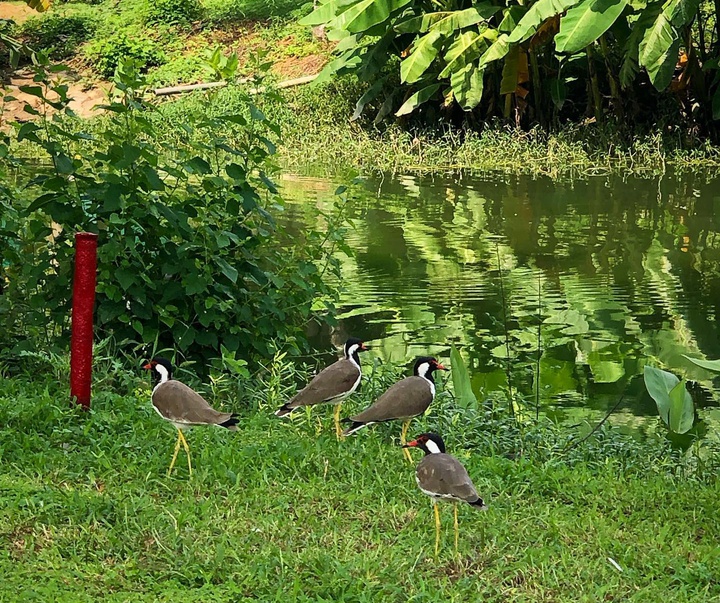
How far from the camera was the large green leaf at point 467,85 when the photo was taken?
1453 cm

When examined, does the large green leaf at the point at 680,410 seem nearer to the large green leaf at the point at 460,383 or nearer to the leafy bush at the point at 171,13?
the large green leaf at the point at 460,383

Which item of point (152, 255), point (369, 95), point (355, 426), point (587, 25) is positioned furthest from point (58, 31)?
point (355, 426)

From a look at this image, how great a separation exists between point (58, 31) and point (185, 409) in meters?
22.0

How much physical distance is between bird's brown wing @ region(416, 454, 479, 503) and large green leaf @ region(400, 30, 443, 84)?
37.4 feet

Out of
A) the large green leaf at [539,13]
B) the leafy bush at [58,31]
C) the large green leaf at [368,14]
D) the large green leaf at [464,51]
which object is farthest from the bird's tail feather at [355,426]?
the leafy bush at [58,31]

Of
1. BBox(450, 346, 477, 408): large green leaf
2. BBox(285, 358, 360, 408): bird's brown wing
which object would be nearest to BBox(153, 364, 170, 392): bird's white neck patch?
BBox(285, 358, 360, 408): bird's brown wing

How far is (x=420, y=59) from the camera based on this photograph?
14.6m

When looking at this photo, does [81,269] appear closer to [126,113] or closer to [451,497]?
[126,113]

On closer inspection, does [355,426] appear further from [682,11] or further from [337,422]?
[682,11]

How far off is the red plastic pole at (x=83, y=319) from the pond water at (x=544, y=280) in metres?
1.99

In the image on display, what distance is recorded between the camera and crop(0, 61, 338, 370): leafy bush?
5699 mm

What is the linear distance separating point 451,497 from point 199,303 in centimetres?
262

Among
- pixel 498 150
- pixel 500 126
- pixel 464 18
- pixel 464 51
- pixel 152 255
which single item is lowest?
pixel 498 150

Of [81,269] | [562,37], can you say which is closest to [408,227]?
[562,37]
